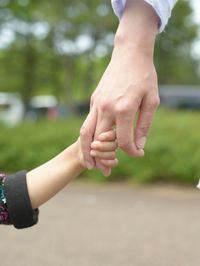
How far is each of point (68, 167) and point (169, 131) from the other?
647cm

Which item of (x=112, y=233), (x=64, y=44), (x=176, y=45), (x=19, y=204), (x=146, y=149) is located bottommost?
(x=176, y=45)

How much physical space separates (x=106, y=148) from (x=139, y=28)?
0.27 metres

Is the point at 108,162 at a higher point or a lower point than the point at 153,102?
lower

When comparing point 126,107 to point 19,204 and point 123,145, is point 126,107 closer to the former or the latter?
point 123,145

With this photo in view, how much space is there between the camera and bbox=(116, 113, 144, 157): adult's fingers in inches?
44.6

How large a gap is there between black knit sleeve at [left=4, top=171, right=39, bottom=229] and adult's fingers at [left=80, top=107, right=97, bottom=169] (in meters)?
0.22

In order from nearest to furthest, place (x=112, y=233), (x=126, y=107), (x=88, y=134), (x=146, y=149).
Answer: (x=126, y=107) < (x=88, y=134) < (x=112, y=233) < (x=146, y=149)

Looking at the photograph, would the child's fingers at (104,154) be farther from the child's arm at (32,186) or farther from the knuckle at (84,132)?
the child's arm at (32,186)

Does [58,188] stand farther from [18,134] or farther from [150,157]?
[18,134]

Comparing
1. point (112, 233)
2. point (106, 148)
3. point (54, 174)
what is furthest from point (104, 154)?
point (112, 233)

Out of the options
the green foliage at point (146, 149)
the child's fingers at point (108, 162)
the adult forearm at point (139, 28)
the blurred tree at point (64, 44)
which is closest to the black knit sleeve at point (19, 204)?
the child's fingers at point (108, 162)

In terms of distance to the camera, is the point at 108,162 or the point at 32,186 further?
the point at 32,186

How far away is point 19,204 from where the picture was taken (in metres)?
1.42

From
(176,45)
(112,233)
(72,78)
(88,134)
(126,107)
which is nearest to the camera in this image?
(126,107)
